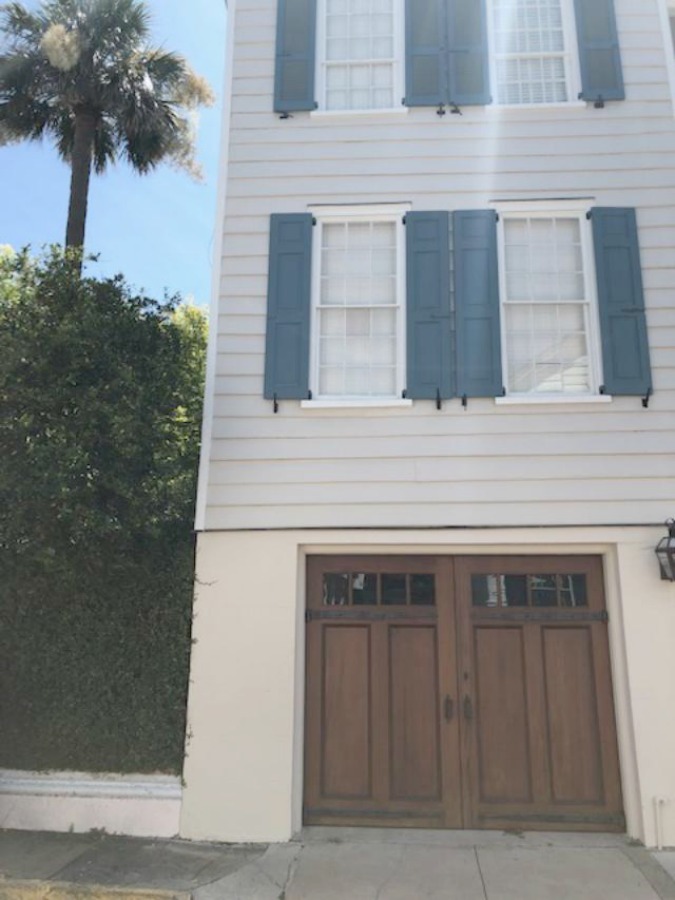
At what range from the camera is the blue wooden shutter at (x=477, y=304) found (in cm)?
670

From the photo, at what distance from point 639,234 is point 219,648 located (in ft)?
17.9

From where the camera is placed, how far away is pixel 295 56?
24.8 ft

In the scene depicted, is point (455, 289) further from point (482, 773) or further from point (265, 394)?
point (482, 773)

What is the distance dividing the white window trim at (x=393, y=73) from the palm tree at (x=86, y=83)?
19.1 feet

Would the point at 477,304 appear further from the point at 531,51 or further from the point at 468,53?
the point at 531,51

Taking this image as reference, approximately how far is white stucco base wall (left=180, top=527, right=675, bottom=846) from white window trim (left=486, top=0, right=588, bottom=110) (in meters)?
4.28

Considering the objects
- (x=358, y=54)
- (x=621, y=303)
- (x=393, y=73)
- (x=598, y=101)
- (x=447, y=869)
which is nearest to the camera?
(x=447, y=869)

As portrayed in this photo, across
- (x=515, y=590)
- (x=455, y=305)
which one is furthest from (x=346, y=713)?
(x=455, y=305)

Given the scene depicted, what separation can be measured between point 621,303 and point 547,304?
26.1 inches

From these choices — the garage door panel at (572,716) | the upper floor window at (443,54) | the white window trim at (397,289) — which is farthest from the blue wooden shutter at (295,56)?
the garage door panel at (572,716)

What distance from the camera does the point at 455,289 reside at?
692 centimetres

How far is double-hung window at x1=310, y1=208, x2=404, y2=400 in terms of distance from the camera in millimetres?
6918

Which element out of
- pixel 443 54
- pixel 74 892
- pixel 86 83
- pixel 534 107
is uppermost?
pixel 86 83

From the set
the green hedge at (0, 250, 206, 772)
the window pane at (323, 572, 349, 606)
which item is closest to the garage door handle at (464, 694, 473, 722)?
the window pane at (323, 572, 349, 606)
